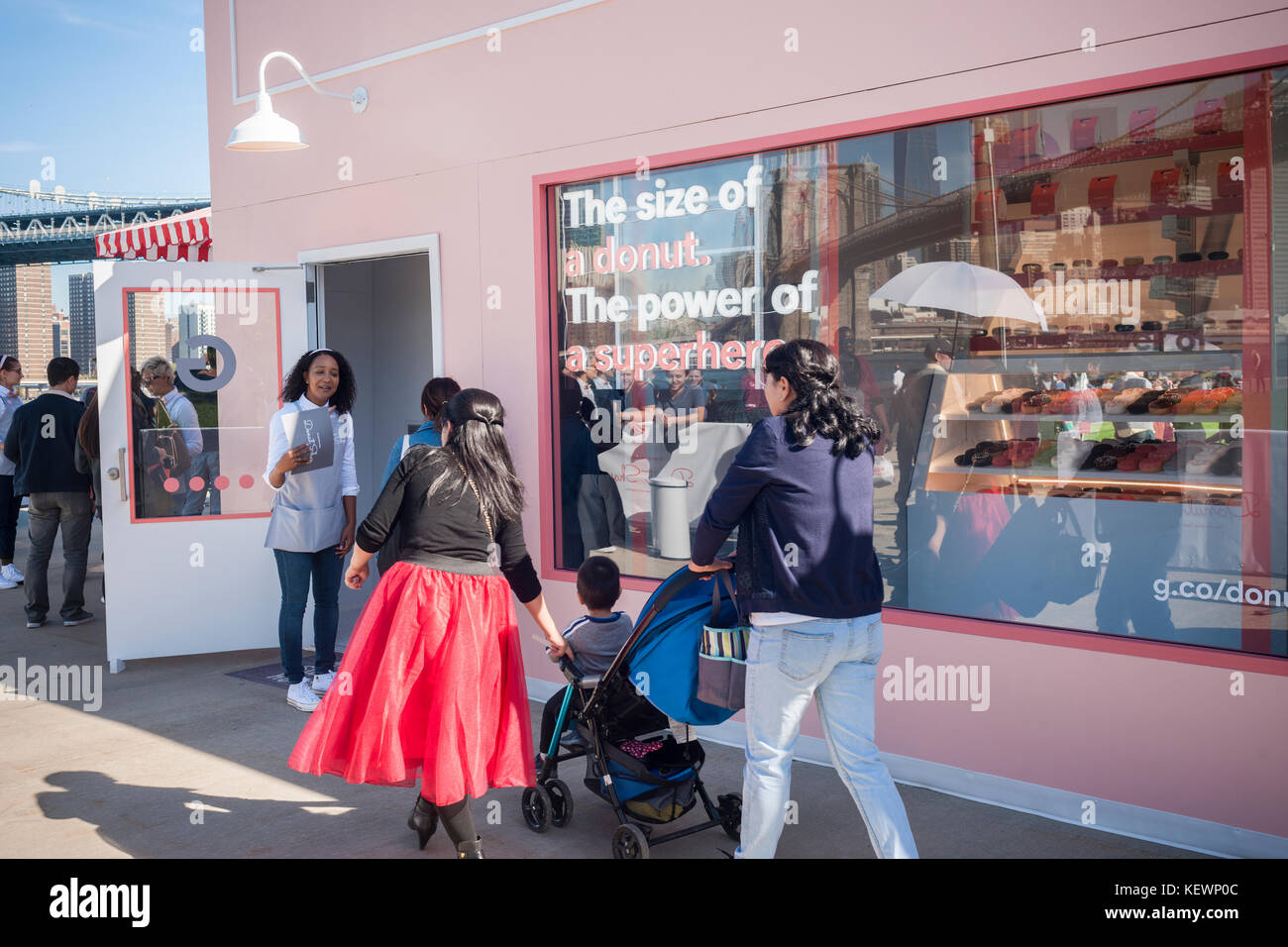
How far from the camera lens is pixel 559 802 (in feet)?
14.6

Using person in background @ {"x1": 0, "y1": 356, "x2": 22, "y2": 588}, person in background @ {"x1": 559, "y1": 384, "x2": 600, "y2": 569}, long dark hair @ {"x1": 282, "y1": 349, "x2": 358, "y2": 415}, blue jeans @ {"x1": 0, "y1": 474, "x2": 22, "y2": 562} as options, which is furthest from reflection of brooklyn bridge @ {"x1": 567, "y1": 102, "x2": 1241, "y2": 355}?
blue jeans @ {"x1": 0, "y1": 474, "x2": 22, "y2": 562}

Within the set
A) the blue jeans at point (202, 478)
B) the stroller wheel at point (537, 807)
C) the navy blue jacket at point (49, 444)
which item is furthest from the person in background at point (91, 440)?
the stroller wheel at point (537, 807)

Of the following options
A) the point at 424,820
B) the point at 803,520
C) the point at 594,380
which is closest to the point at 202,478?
the point at 594,380

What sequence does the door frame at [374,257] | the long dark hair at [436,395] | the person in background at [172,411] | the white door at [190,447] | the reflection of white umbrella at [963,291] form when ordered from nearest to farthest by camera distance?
the reflection of white umbrella at [963,291]
the long dark hair at [436,395]
the door frame at [374,257]
the white door at [190,447]
the person in background at [172,411]

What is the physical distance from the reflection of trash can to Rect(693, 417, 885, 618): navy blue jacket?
97.2 inches

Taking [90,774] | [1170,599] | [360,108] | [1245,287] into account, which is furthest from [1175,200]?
[90,774]

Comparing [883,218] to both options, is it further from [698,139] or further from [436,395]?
[436,395]

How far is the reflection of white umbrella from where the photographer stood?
502 centimetres

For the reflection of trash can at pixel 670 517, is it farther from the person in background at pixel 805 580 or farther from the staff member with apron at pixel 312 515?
the person in background at pixel 805 580

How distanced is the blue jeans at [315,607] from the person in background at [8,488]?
191 inches

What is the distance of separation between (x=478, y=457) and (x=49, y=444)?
625cm

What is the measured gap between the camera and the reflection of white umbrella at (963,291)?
5.02 m
